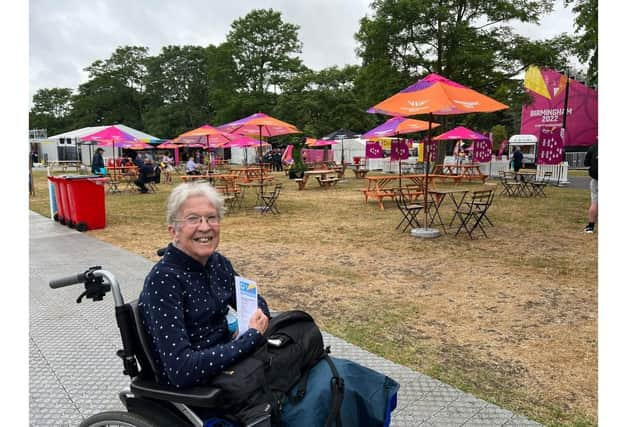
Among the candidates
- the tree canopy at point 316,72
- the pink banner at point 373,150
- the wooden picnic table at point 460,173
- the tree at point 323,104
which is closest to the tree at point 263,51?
the tree canopy at point 316,72

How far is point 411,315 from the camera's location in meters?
4.26

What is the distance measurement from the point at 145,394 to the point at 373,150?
87.2 ft

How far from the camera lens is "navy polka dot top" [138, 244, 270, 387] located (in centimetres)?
162

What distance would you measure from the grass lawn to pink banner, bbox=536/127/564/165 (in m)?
7.80

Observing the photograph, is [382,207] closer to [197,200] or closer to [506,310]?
[506,310]

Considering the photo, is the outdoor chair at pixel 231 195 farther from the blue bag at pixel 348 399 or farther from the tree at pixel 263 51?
the tree at pixel 263 51

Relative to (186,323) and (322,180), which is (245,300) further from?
(322,180)

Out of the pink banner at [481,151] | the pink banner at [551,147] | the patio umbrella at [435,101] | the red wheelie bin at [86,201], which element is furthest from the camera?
the pink banner at [481,151]

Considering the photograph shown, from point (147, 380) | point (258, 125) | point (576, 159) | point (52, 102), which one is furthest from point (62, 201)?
point (52, 102)

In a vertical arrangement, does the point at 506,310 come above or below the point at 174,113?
below

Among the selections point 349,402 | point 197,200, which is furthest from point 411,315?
point 197,200

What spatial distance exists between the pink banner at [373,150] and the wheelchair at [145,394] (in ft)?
85.9

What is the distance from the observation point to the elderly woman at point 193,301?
64.4 inches

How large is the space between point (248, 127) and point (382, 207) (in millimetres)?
4344
